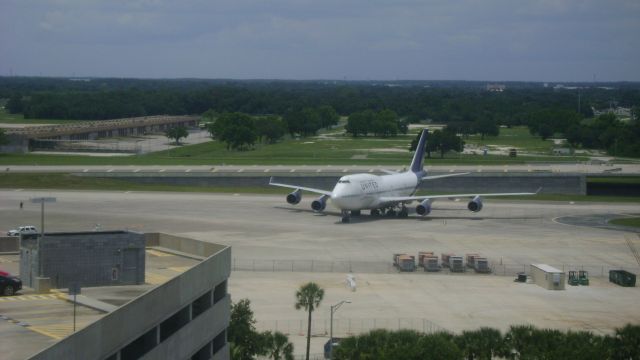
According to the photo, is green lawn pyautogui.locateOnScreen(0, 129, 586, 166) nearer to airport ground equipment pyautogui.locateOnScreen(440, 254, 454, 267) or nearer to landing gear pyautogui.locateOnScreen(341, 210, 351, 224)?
landing gear pyautogui.locateOnScreen(341, 210, 351, 224)

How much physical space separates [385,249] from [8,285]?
5408 centimetres

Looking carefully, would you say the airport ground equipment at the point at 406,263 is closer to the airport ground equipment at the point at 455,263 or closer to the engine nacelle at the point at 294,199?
the airport ground equipment at the point at 455,263

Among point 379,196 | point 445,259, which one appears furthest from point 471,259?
point 379,196

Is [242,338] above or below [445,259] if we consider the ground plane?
above

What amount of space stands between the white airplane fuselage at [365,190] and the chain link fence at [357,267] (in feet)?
64.5

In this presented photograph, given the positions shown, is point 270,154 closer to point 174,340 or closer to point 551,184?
point 551,184

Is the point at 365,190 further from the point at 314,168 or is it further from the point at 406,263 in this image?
the point at 314,168

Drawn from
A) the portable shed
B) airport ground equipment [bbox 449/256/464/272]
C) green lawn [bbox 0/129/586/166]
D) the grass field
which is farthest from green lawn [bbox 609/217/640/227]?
the grass field

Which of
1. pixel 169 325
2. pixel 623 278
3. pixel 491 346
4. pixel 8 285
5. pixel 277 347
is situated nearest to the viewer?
pixel 169 325

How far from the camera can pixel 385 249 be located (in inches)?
3428

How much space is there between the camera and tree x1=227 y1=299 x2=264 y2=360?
48.8 m

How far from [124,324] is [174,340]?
4.64m

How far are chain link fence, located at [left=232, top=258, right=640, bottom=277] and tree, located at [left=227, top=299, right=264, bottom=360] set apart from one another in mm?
25563

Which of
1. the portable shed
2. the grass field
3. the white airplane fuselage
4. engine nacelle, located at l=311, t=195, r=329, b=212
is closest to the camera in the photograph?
the portable shed
